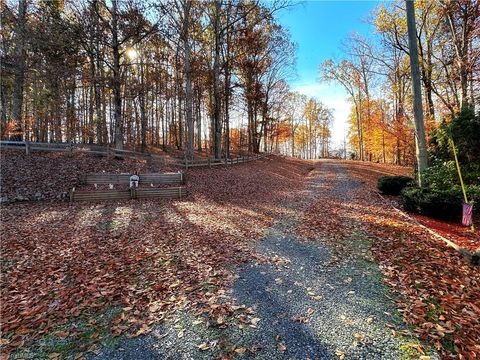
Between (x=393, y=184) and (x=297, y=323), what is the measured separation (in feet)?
32.7

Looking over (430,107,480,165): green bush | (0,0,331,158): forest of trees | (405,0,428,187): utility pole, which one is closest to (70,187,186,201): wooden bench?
(0,0,331,158): forest of trees

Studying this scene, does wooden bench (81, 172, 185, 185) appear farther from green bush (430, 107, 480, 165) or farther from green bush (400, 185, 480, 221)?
green bush (430, 107, 480, 165)

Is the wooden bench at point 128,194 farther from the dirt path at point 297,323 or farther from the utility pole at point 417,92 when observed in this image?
the utility pole at point 417,92

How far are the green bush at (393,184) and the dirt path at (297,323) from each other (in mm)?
7544

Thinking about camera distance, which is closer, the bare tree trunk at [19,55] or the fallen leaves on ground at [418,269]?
the fallen leaves on ground at [418,269]

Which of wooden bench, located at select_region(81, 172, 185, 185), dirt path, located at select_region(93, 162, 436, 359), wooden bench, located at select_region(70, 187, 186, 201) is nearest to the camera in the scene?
dirt path, located at select_region(93, 162, 436, 359)

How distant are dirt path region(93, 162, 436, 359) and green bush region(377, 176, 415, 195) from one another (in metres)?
7.54

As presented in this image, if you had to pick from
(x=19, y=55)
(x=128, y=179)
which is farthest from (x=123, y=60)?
(x=128, y=179)

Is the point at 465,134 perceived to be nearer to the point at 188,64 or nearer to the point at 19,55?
the point at 188,64

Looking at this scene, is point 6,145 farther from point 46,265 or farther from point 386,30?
point 386,30

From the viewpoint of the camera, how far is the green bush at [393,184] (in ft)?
36.5

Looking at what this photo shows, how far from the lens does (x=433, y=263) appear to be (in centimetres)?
479

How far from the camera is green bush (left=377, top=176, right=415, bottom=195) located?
11.1m

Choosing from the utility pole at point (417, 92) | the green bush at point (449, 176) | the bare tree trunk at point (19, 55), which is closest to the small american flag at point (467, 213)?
the green bush at point (449, 176)
